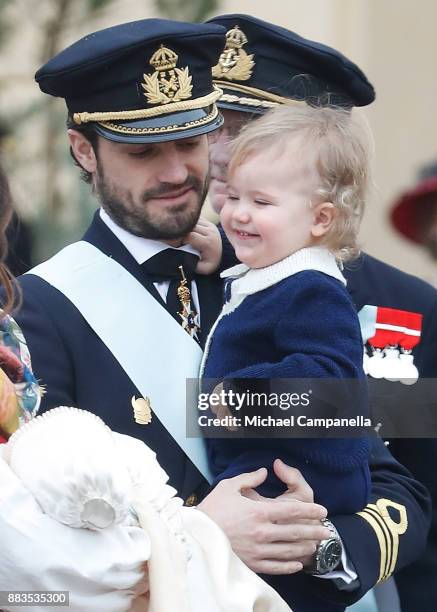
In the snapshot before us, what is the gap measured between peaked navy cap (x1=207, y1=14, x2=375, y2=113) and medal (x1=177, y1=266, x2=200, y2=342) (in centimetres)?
62

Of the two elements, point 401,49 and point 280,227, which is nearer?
point 280,227

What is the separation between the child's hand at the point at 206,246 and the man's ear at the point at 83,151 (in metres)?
0.26

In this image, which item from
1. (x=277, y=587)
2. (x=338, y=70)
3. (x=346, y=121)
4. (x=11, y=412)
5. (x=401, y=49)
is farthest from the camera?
(x=401, y=49)

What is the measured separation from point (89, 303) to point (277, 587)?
2.26 feet

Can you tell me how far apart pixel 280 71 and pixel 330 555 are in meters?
1.32

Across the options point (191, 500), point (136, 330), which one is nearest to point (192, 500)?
point (191, 500)

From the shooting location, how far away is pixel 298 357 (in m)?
3.01

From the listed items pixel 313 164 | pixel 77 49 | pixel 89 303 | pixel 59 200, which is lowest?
pixel 59 200

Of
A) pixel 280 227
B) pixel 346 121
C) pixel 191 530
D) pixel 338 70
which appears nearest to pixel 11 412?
pixel 191 530

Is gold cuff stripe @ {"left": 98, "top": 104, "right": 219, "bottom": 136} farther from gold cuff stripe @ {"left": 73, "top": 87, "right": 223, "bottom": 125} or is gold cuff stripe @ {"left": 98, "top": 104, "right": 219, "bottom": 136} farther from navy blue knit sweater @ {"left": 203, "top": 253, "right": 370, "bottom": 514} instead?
navy blue knit sweater @ {"left": 203, "top": 253, "right": 370, "bottom": 514}

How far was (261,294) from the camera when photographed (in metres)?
3.16

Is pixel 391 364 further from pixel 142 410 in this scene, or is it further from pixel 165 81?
pixel 165 81

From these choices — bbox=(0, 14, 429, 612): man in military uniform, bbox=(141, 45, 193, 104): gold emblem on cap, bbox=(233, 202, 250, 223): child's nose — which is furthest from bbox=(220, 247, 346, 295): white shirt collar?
bbox=(141, 45, 193, 104): gold emblem on cap

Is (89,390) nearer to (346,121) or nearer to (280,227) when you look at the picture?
(280,227)
